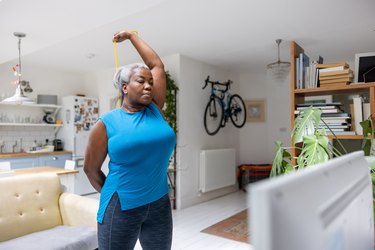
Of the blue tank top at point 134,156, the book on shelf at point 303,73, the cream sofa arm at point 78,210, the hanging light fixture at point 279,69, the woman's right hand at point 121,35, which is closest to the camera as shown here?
the blue tank top at point 134,156

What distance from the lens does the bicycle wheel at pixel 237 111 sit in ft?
18.2

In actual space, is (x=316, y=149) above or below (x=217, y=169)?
above

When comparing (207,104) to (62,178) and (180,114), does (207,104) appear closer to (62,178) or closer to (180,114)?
(180,114)

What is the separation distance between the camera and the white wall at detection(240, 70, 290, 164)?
5977 mm

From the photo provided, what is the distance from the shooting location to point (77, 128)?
5.40 metres

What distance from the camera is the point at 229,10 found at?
2.87m

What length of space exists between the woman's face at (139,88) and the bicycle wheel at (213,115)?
3789mm

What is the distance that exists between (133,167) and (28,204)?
5.51 ft

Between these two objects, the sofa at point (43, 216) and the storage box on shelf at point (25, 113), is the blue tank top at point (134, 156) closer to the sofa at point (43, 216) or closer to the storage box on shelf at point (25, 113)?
the sofa at point (43, 216)

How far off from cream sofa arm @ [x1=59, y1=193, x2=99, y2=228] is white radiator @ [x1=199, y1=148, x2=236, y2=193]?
8.68 ft

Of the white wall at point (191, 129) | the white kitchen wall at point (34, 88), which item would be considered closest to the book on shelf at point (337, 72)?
the white wall at point (191, 129)

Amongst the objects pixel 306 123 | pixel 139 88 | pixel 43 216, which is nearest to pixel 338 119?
pixel 306 123

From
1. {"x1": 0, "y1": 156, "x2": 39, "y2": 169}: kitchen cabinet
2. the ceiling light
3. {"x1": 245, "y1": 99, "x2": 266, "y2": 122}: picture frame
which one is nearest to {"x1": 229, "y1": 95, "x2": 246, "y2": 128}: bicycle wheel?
{"x1": 245, "y1": 99, "x2": 266, "y2": 122}: picture frame

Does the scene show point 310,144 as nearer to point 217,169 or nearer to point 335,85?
point 335,85
